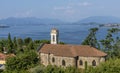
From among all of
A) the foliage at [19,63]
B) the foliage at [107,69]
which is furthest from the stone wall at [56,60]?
the foliage at [107,69]

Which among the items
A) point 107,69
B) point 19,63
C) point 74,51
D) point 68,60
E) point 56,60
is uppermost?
point 74,51

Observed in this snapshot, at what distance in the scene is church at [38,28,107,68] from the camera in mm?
43344

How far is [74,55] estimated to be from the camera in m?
43.9

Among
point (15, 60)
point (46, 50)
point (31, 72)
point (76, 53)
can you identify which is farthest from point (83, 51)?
point (31, 72)

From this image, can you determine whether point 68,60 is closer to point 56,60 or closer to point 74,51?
point 74,51

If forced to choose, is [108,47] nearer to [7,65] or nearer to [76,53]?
[76,53]

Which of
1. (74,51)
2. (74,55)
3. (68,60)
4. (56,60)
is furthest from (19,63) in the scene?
(74,51)

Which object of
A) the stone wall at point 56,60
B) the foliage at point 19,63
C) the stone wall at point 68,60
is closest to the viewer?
the foliage at point 19,63

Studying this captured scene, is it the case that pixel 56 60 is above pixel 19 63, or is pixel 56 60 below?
below

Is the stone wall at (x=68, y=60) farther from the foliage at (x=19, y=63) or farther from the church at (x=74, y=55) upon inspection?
the foliage at (x=19, y=63)

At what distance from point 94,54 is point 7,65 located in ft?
38.5

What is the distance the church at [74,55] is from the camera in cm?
4334

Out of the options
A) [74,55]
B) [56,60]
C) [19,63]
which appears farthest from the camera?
[56,60]

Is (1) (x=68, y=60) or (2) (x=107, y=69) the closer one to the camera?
(2) (x=107, y=69)
